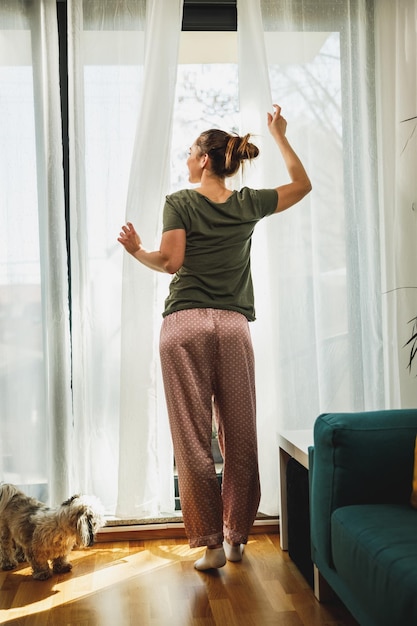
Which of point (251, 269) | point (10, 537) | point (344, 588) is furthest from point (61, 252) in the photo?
point (344, 588)

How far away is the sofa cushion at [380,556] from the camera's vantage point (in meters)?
1.64

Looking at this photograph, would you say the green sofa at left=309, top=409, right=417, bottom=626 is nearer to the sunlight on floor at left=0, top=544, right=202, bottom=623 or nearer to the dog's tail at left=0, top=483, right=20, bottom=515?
the sunlight on floor at left=0, top=544, right=202, bottom=623

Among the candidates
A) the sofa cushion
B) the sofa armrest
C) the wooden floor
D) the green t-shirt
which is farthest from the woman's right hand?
the wooden floor

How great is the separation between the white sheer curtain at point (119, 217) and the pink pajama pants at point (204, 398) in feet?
1.15

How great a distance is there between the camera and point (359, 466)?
2.18 m

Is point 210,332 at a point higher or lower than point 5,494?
higher

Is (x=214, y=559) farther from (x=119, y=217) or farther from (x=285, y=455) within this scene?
(x=119, y=217)

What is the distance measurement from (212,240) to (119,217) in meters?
0.55

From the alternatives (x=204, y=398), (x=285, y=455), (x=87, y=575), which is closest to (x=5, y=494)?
(x=87, y=575)

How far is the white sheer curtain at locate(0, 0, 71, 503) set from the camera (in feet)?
10.3

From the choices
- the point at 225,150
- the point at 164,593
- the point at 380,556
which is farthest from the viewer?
the point at 225,150

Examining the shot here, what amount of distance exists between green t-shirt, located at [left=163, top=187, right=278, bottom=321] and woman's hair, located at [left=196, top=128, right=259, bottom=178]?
4.4 inches

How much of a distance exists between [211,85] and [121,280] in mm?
959

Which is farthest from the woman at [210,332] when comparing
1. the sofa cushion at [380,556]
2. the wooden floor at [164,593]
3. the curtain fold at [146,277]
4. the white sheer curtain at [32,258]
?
the sofa cushion at [380,556]
